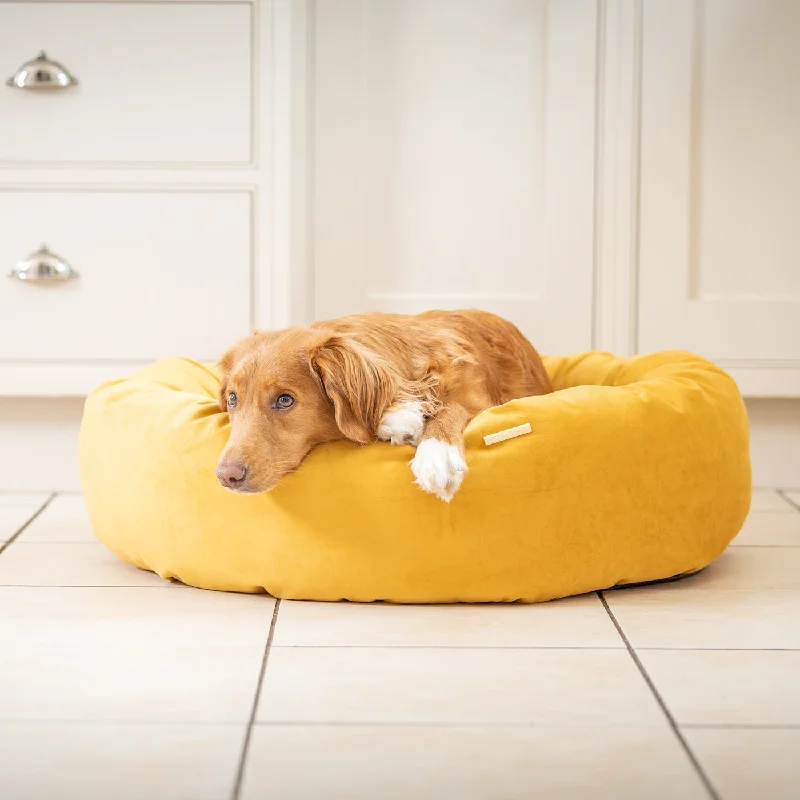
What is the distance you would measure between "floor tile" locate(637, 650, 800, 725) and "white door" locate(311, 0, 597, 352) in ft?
5.53

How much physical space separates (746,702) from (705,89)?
2147 millimetres

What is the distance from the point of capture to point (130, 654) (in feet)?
5.79

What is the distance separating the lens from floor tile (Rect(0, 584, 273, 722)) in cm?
154

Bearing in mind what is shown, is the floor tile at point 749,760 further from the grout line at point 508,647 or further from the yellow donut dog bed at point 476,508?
the yellow donut dog bed at point 476,508

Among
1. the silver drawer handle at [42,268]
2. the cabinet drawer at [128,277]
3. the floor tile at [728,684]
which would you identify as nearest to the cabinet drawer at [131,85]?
the cabinet drawer at [128,277]

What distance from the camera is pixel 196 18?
301 centimetres

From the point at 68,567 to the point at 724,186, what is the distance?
7.00 ft

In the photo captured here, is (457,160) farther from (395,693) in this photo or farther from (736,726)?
(736,726)

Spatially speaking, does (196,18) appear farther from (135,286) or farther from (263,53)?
(135,286)

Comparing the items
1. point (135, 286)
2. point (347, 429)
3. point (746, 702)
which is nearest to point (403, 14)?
point (135, 286)

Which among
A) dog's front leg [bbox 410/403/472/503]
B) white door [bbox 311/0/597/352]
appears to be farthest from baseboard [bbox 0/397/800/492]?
dog's front leg [bbox 410/403/472/503]

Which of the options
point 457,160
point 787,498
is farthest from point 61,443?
point 787,498

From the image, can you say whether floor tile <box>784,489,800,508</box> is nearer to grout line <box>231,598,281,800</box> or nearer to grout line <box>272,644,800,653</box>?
grout line <box>272,644,800,653</box>

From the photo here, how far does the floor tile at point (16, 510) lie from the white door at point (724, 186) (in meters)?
1.82
